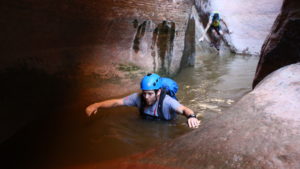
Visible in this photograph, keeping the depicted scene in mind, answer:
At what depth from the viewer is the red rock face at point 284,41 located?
155 inches

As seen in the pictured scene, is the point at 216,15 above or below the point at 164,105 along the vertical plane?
above

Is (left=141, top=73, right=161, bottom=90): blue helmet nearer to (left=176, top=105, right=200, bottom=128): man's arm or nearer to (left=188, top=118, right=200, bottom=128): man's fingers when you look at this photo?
(left=176, top=105, right=200, bottom=128): man's arm

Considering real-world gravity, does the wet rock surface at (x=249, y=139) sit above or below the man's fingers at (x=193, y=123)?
above

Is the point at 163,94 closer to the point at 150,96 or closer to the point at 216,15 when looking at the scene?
the point at 150,96

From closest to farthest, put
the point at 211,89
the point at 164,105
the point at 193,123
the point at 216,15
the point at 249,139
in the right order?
the point at 249,139, the point at 193,123, the point at 164,105, the point at 211,89, the point at 216,15

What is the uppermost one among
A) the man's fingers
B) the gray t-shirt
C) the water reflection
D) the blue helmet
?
the blue helmet

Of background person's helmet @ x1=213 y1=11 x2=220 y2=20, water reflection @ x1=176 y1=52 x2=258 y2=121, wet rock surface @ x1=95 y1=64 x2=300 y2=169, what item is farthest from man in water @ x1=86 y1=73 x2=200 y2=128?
background person's helmet @ x1=213 y1=11 x2=220 y2=20

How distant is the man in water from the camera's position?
12.7 feet

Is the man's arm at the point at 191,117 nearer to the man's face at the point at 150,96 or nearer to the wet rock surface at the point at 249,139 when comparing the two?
the man's face at the point at 150,96

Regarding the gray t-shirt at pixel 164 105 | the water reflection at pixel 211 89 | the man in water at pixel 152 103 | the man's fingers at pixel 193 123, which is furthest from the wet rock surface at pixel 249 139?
the water reflection at pixel 211 89

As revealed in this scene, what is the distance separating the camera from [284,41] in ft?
13.5

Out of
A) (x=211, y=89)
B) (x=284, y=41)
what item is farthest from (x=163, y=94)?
(x=211, y=89)

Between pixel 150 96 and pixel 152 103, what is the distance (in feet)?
0.73

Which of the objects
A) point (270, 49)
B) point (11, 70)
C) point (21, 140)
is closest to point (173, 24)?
point (270, 49)
